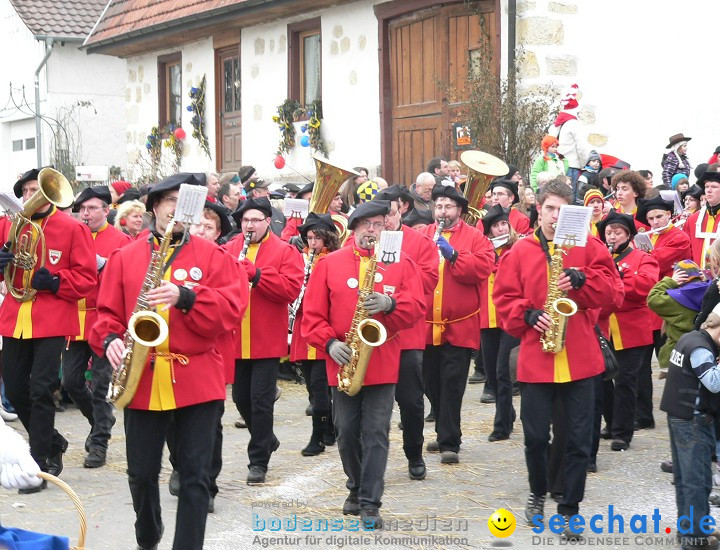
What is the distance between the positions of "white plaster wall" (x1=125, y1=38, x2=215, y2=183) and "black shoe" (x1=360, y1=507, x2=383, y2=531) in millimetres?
16525

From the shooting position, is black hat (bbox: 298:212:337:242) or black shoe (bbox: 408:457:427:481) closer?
black shoe (bbox: 408:457:427:481)

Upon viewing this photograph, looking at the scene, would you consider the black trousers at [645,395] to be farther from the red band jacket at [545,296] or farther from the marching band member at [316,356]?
the red band jacket at [545,296]

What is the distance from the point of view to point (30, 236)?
8.46 meters

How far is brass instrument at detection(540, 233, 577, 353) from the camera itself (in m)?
7.18

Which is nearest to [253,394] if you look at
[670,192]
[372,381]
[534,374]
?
[372,381]

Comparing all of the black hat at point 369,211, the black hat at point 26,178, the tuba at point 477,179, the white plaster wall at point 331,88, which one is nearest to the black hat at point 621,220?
the tuba at point 477,179

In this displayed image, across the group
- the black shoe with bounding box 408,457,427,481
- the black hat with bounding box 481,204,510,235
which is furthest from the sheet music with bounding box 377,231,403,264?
the black hat with bounding box 481,204,510,235

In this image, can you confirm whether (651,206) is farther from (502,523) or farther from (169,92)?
(169,92)

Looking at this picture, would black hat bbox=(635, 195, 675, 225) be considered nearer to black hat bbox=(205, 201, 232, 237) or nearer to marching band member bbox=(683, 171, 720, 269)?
marching band member bbox=(683, 171, 720, 269)

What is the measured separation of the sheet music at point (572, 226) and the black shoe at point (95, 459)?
4119 millimetres

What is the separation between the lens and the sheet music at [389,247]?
7320mm

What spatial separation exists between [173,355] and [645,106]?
37.5ft

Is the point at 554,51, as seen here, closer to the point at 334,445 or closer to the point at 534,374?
the point at 334,445

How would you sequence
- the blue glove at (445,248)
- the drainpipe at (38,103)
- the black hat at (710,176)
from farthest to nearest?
1. the drainpipe at (38,103)
2. the black hat at (710,176)
3. the blue glove at (445,248)
